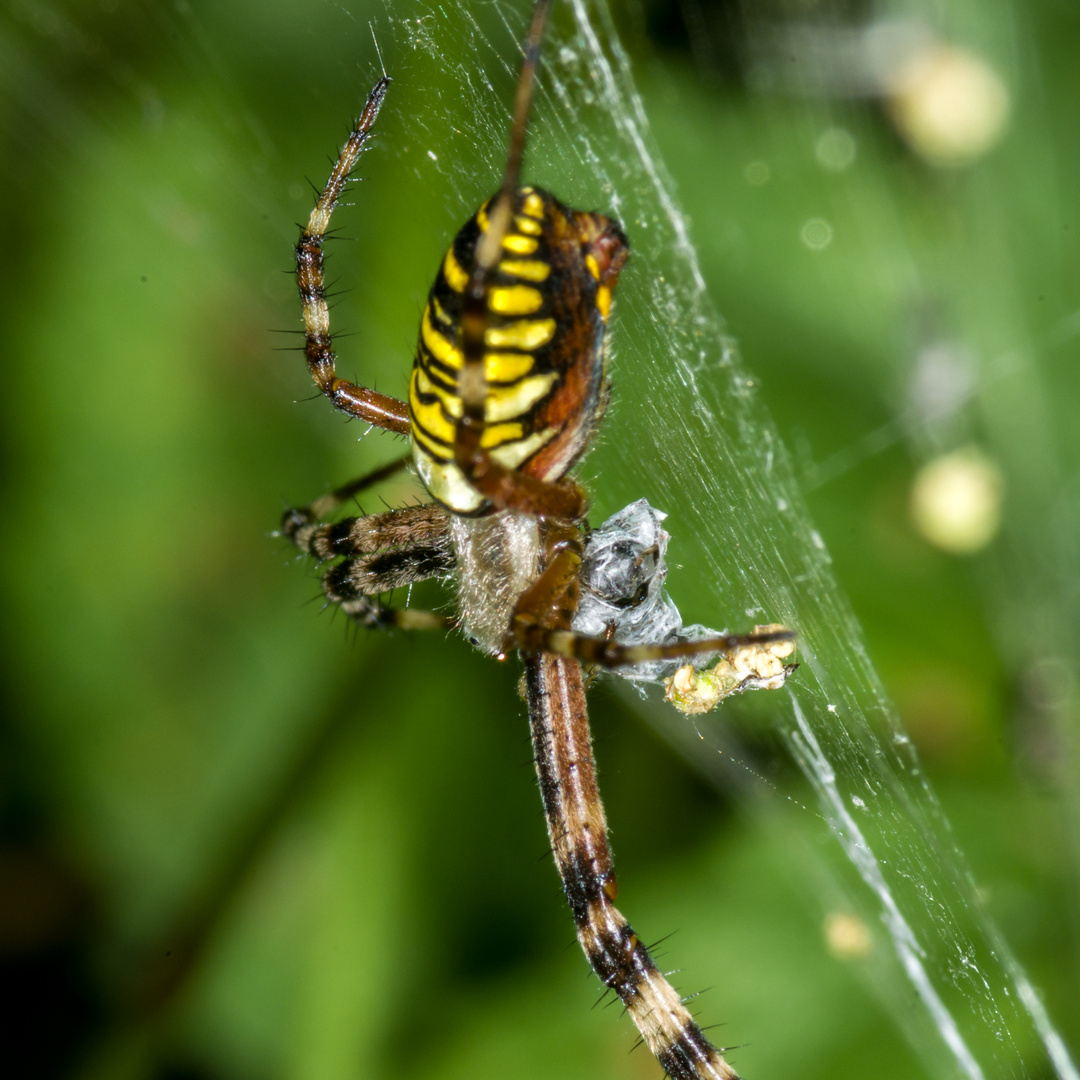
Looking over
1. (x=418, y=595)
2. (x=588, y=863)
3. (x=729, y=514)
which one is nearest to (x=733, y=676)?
(x=729, y=514)

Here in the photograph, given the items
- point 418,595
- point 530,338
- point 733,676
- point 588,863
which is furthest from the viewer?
point 418,595

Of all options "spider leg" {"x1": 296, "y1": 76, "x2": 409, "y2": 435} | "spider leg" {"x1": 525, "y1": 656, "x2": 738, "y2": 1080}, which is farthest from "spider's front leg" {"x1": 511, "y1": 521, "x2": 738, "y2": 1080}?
"spider leg" {"x1": 296, "y1": 76, "x2": 409, "y2": 435}

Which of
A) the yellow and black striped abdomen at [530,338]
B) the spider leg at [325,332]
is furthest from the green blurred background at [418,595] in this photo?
the yellow and black striped abdomen at [530,338]

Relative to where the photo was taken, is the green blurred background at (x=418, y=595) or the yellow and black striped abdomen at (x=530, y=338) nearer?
the yellow and black striped abdomen at (x=530, y=338)

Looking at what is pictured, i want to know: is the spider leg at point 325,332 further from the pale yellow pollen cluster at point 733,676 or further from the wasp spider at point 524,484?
the pale yellow pollen cluster at point 733,676

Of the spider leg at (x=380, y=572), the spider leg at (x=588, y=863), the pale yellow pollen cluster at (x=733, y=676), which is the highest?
the spider leg at (x=380, y=572)

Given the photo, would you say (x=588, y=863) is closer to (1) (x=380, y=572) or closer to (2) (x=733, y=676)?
(2) (x=733, y=676)

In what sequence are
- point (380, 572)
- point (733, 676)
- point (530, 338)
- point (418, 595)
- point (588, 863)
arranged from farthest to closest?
point (418, 595) → point (380, 572) → point (588, 863) → point (733, 676) → point (530, 338)
